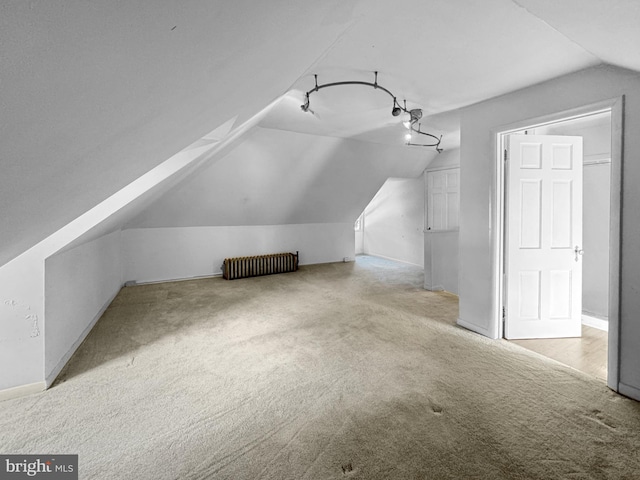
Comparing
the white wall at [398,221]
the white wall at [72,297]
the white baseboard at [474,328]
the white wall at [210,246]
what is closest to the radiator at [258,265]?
the white wall at [210,246]

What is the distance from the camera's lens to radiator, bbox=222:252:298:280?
239 inches

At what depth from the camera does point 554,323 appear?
10.5ft

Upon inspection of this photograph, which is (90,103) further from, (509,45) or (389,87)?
(389,87)

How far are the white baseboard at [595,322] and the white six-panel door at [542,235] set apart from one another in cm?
61

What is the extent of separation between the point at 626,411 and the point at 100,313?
4.99 metres

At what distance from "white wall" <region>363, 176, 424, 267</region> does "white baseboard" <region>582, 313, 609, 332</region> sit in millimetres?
3621

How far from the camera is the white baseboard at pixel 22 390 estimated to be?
2.16 meters

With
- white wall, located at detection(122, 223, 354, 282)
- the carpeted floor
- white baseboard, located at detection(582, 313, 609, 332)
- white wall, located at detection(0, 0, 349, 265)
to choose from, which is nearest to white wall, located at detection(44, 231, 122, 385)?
the carpeted floor

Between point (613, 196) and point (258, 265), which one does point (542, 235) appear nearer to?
point (613, 196)

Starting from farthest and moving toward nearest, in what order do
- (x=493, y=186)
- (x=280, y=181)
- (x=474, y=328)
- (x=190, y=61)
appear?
(x=280, y=181)
(x=474, y=328)
(x=493, y=186)
(x=190, y=61)

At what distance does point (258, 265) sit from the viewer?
6.38m

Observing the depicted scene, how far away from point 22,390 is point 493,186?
421 centimetres

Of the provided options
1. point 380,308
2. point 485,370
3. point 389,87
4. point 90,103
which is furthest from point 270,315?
point 90,103

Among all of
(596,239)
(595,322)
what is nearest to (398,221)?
(596,239)
